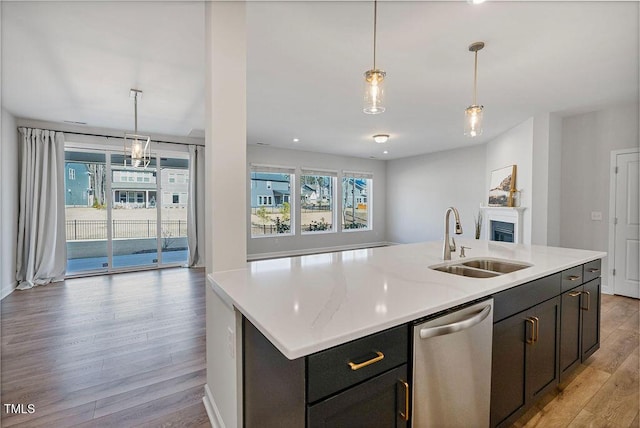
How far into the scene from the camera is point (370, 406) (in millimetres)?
993

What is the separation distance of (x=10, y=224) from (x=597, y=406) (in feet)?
22.6

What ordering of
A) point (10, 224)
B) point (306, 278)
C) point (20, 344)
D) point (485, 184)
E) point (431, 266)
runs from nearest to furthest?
1. point (306, 278)
2. point (431, 266)
3. point (20, 344)
4. point (10, 224)
5. point (485, 184)

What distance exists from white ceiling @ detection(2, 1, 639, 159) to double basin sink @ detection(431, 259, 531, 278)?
1.77 meters

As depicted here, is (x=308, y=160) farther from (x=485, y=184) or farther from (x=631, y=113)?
(x=631, y=113)

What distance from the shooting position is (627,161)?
3.97m

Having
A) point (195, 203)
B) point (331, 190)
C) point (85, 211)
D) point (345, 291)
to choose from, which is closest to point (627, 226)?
point (345, 291)

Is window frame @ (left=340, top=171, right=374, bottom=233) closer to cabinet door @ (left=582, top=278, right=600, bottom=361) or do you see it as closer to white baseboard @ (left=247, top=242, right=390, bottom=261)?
white baseboard @ (left=247, top=242, right=390, bottom=261)

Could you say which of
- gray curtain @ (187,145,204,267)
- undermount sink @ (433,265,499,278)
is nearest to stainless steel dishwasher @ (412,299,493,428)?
undermount sink @ (433,265,499,278)

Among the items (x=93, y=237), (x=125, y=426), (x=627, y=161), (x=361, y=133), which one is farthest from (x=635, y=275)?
(x=93, y=237)

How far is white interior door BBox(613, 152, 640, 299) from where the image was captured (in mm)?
3920

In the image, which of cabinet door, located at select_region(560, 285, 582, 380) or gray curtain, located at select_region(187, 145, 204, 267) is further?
gray curtain, located at select_region(187, 145, 204, 267)

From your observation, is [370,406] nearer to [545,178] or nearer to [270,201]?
[545,178]

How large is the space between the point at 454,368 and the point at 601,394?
5.48 ft

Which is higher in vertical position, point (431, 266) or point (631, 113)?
point (631, 113)
